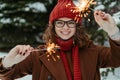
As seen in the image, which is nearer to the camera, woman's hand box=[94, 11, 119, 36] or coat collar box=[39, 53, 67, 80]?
woman's hand box=[94, 11, 119, 36]

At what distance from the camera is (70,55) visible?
428 cm

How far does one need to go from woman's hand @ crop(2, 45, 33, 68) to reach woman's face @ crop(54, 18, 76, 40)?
0.44 metres

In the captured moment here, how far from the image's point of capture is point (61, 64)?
4.23m

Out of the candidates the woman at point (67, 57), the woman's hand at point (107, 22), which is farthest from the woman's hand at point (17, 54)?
the woman's hand at point (107, 22)

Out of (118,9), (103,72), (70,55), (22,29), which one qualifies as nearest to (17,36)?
(22,29)

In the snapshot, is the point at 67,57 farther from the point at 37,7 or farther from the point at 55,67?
the point at 37,7

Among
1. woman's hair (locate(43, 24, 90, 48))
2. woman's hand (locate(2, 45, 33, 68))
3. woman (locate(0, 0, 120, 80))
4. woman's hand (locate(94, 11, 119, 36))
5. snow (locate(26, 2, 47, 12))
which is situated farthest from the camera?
snow (locate(26, 2, 47, 12))

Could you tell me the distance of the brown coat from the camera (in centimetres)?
418

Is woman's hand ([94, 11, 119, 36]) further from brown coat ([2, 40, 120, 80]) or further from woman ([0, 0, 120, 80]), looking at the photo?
brown coat ([2, 40, 120, 80])

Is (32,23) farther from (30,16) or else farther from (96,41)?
(96,41)

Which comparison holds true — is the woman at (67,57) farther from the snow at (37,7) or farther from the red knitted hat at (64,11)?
the snow at (37,7)

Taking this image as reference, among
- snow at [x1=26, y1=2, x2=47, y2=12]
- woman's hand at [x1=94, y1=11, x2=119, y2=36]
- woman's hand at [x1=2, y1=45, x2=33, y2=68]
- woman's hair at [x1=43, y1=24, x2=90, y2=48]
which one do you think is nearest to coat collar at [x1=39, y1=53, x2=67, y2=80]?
woman's hair at [x1=43, y1=24, x2=90, y2=48]

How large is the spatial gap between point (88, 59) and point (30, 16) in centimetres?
599

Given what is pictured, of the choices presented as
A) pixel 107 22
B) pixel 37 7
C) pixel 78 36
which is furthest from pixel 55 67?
pixel 37 7
